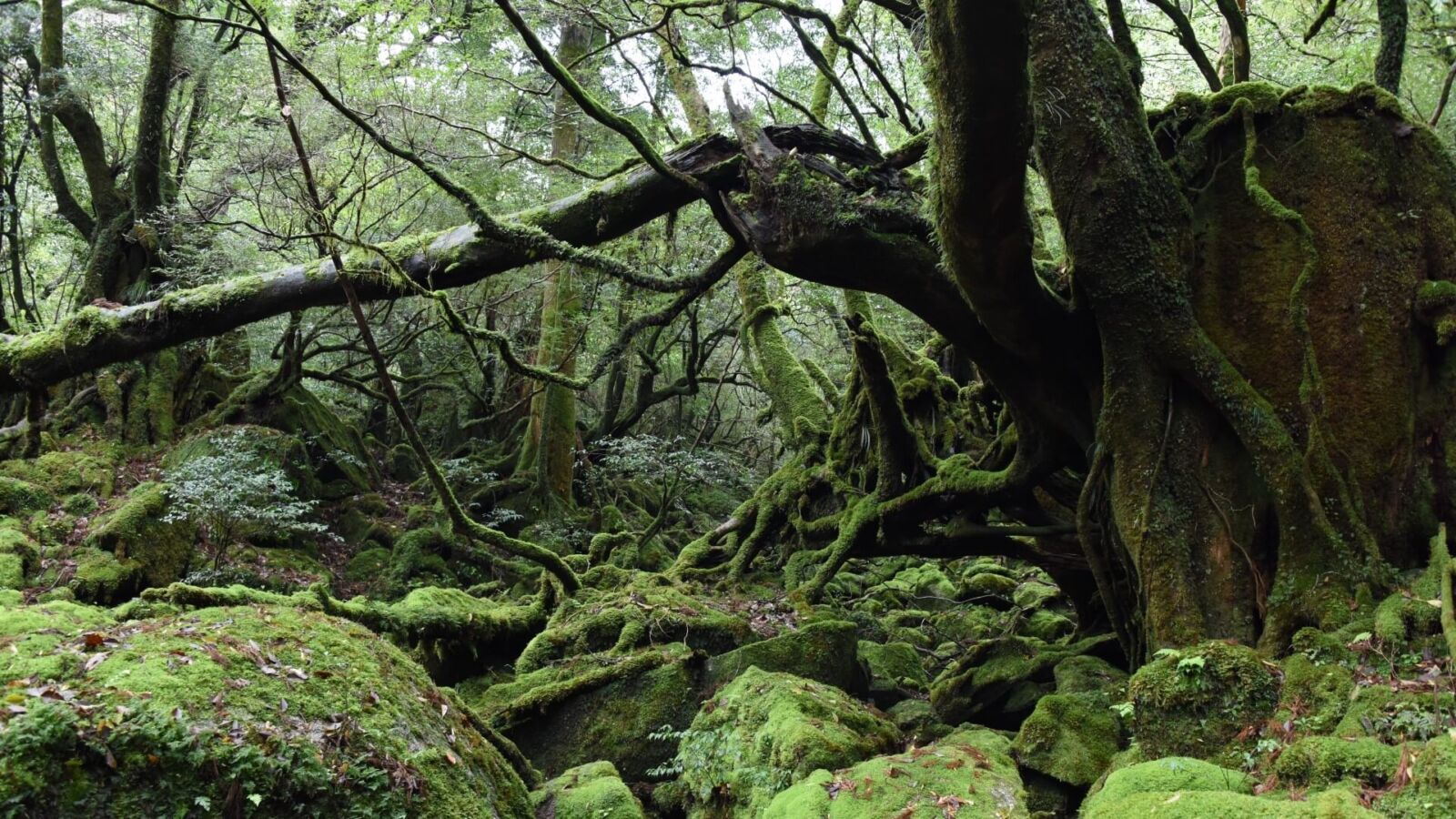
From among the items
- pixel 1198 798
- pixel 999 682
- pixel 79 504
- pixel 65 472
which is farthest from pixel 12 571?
pixel 1198 798

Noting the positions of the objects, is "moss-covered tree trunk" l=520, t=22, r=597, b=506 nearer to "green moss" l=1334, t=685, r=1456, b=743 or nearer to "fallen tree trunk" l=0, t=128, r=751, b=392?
"fallen tree trunk" l=0, t=128, r=751, b=392

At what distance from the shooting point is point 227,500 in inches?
361

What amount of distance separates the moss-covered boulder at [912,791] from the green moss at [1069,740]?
1.38ft

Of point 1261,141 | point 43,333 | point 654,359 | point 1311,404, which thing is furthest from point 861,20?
point 43,333

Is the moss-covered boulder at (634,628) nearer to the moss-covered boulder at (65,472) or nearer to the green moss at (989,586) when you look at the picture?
the green moss at (989,586)

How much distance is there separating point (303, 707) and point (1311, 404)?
5.21 metres

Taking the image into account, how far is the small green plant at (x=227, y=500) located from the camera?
30.0ft

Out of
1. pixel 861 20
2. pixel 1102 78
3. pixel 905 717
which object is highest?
pixel 861 20

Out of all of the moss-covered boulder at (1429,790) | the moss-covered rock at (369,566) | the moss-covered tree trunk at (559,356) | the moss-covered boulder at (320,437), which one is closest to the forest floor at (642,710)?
the moss-covered boulder at (1429,790)

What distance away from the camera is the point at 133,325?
7.69m

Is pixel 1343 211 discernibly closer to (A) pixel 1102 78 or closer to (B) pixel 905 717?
(A) pixel 1102 78

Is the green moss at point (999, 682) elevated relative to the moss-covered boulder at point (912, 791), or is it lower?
lower

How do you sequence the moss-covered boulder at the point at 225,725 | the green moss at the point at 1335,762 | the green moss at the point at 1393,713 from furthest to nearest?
the green moss at the point at 1393,713
the green moss at the point at 1335,762
the moss-covered boulder at the point at 225,725

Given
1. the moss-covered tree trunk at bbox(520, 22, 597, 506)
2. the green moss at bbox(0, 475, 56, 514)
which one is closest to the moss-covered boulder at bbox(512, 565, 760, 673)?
the green moss at bbox(0, 475, 56, 514)
